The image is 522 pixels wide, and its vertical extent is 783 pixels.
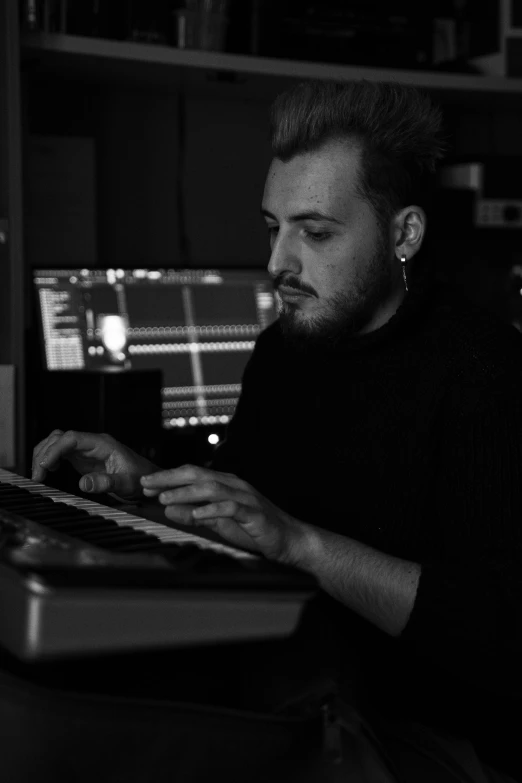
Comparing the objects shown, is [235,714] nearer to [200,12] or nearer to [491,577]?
[491,577]

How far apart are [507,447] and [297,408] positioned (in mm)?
431

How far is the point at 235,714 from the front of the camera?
0.87 m

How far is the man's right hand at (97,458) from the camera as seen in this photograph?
1.32 m

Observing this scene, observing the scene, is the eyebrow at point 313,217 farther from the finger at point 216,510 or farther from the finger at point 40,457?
the finger at point 216,510

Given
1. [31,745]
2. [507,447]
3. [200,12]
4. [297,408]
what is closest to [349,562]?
[507,447]

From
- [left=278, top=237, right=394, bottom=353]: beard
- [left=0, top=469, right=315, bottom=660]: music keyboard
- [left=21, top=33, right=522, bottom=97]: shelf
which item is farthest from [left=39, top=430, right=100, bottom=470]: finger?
[left=21, top=33, right=522, bottom=97]: shelf

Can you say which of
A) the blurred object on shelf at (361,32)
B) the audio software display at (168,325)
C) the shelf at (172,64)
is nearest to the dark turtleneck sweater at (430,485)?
the audio software display at (168,325)

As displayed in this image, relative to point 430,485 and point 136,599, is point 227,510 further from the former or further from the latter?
point 430,485

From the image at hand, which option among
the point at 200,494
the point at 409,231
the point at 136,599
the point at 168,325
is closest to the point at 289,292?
the point at 409,231

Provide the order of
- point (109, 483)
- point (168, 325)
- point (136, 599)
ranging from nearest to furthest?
point (136, 599) < point (109, 483) < point (168, 325)

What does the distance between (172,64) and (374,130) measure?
96cm

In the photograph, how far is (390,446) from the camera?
53.0 inches

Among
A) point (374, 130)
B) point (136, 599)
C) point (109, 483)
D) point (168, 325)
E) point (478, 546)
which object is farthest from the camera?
point (168, 325)

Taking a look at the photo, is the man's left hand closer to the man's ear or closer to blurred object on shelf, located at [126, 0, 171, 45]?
the man's ear
